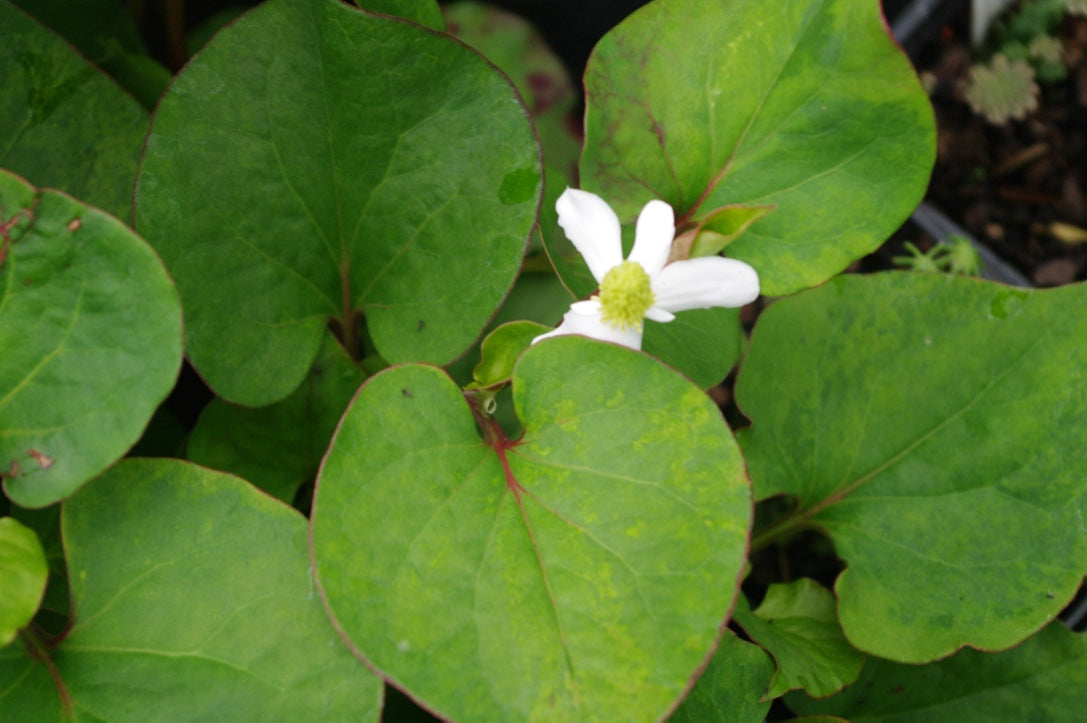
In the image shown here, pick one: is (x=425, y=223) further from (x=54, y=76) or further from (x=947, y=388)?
(x=947, y=388)

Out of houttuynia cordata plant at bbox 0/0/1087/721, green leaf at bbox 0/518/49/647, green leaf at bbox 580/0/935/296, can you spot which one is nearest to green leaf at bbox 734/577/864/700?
houttuynia cordata plant at bbox 0/0/1087/721

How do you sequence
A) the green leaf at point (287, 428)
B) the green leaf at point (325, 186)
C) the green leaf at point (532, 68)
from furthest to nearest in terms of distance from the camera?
the green leaf at point (532, 68), the green leaf at point (287, 428), the green leaf at point (325, 186)

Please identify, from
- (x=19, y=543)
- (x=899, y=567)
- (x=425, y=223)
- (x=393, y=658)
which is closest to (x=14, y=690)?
(x=19, y=543)

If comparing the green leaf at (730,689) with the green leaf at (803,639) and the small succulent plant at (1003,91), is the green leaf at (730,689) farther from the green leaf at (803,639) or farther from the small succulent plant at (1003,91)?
the small succulent plant at (1003,91)

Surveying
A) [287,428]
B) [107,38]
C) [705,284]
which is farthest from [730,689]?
[107,38]

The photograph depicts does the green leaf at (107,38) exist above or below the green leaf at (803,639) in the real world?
above

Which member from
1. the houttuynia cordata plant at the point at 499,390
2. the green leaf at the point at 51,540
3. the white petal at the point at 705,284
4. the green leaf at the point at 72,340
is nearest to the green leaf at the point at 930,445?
the houttuynia cordata plant at the point at 499,390

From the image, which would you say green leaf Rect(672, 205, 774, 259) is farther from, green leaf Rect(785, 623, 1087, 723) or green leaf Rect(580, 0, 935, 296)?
green leaf Rect(785, 623, 1087, 723)
